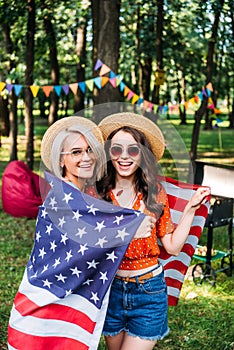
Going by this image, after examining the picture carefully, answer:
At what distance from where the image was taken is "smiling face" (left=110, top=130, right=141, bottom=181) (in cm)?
281

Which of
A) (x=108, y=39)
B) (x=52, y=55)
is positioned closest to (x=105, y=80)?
(x=108, y=39)

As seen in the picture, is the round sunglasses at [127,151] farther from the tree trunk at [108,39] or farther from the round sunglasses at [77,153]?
the tree trunk at [108,39]

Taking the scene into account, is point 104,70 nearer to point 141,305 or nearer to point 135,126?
point 135,126

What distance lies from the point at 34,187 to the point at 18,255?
6.99 ft

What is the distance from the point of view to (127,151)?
2.81 metres

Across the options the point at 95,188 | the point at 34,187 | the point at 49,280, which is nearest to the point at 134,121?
the point at 95,188

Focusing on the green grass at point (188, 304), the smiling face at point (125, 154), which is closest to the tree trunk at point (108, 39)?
the green grass at point (188, 304)

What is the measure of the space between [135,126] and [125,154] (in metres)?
0.18

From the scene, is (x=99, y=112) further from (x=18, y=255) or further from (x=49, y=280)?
(x=18, y=255)

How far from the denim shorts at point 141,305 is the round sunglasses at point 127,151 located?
63 cm

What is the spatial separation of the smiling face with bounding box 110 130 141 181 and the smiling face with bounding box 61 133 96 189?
0.37 feet

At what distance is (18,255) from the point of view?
7.01 m

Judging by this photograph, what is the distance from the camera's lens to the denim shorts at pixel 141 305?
2.87 m

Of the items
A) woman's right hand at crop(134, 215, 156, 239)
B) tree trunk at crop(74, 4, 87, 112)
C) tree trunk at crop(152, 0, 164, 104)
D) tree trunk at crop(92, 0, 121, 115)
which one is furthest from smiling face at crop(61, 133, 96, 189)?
tree trunk at crop(74, 4, 87, 112)
